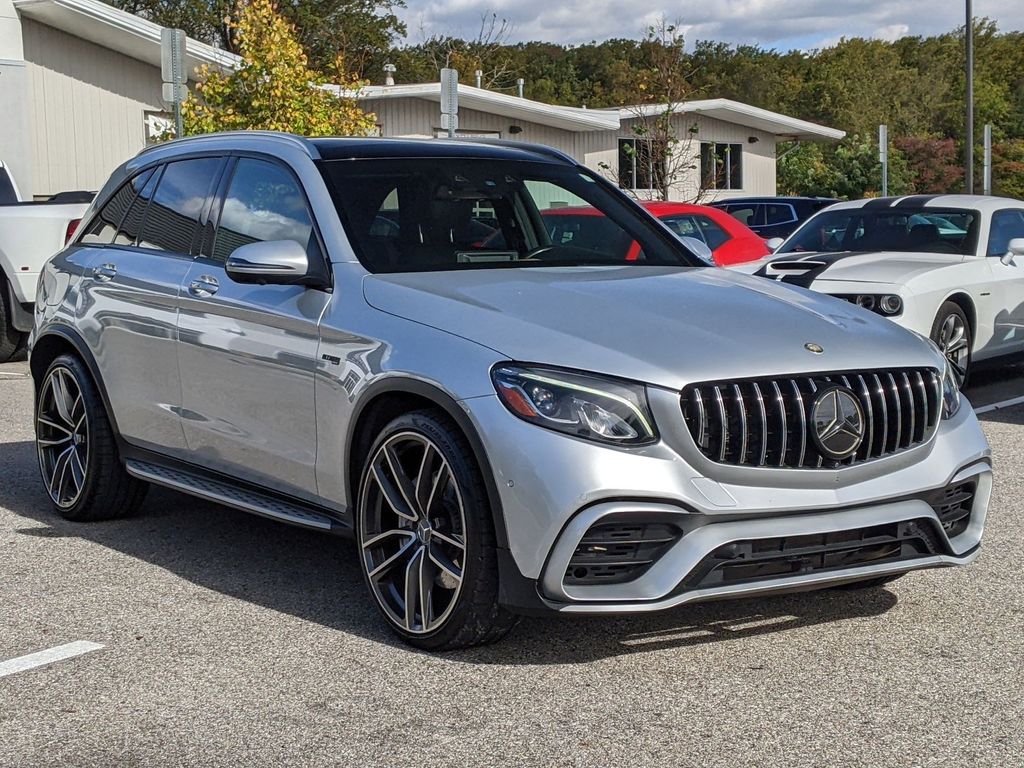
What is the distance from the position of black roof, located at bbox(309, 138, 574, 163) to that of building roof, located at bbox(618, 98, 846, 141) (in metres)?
28.3

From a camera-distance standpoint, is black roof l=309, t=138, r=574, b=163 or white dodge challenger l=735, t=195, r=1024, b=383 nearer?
black roof l=309, t=138, r=574, b=163

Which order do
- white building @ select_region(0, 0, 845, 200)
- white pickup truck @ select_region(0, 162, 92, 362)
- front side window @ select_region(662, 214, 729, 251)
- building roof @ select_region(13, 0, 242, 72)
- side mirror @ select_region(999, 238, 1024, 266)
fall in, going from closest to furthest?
1. side mirror @ select_region(999, 238, 1024, 266)
2. white pickup truck @ select_region(0, 162, 92, 362)
3. front side window @ select_region(662, 214, 729, 251)
4. building roof @ select_region(13, 0, 242, 72)
5. white building @ select_region(0, 0, 845, 200)

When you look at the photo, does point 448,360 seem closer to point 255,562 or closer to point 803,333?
point 803,333

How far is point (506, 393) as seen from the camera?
4.41m

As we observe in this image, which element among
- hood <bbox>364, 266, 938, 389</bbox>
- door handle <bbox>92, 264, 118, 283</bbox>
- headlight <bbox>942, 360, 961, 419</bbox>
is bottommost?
headlight <bbox>942, 360, 961, 419</bbox>

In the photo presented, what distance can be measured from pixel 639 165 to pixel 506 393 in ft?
104

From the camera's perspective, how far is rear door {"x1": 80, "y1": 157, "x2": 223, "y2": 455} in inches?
243

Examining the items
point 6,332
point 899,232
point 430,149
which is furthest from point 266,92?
point 430,149

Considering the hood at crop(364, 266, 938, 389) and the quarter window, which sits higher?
the quarter window

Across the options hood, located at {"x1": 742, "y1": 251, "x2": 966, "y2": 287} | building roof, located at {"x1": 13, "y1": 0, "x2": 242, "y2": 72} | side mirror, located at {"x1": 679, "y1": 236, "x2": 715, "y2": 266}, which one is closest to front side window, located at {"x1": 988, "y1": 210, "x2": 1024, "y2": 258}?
hood, located at {"x1": 742, "y1": 251, "x2": 966, "y2": 287}

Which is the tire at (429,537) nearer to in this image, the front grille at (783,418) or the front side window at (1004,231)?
the front grille at (783,418)

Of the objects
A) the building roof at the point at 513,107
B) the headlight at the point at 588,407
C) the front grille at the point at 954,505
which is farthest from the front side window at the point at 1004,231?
the building roof at the point at 513,107

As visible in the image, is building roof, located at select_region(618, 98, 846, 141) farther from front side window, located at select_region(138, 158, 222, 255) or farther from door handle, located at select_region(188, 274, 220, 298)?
door handle, located at select_region(188, 274, 220, 298)

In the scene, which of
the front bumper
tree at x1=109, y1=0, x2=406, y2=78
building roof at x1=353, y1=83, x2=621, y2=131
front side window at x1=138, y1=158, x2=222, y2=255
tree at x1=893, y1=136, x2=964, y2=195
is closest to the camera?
the front bumper
